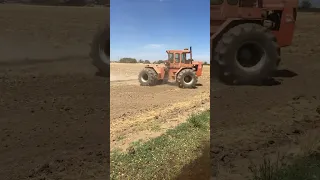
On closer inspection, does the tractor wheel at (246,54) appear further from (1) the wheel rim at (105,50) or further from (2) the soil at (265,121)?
(1) the wheel rim at (105,50)

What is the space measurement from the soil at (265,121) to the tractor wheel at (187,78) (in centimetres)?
120

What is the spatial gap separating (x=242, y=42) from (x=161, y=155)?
272cm

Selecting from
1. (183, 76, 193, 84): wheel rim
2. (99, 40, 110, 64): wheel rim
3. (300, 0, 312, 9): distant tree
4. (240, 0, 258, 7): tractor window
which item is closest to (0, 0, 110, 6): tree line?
(99, 40, 110, 64): wheel rim

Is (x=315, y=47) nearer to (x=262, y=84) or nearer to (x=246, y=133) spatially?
(x=262, y=84)

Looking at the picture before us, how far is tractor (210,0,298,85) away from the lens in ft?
19.2

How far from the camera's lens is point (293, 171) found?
325 centimetres

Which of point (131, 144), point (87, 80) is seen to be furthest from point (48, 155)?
point (87, 80)

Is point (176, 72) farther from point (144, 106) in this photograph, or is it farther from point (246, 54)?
point (246, 54)

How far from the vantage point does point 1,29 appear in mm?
10844

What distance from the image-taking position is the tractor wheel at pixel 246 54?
583 centimetres

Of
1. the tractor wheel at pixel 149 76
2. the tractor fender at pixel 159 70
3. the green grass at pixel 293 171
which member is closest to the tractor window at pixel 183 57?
the tractor fender at pixel 159 70

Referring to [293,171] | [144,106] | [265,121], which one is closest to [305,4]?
[265,121]

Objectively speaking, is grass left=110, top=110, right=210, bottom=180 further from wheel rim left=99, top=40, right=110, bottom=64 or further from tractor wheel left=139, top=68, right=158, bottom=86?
tractor wheel left=139, top=68, right=158, bottom=86

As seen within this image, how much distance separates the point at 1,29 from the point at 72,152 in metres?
8.12
